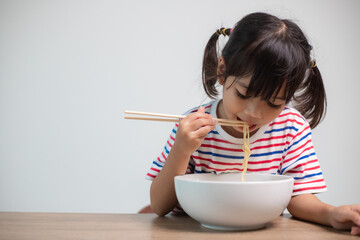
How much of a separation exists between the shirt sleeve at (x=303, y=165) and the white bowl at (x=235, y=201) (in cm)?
26

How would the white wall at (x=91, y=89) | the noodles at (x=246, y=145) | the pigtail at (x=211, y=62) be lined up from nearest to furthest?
1. the noodles at (x=246, y=145)
2. the pigtail at (x=211, y=62)
3. the white wall at (x=91, y=89)

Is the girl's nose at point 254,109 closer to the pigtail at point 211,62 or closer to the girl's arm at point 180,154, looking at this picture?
the girl's arm at point 180,154

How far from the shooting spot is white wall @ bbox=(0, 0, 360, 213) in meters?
2.17

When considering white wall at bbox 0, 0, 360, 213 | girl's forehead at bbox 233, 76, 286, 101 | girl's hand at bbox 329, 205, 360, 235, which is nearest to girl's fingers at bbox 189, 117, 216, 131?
girl's forehead at bbox 233, 76, 286, 101

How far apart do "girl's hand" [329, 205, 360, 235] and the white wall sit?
1417 millimetres

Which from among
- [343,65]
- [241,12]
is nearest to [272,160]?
[241,12]

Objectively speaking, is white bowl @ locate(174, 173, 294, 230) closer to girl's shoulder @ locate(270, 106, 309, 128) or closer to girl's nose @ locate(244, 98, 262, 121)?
girl's nose @ locate(244, 98, 262, 121)

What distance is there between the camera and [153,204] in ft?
3.22

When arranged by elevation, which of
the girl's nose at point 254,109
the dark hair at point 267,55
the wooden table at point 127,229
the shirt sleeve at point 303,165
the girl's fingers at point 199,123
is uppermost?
the dark hair at point 267,55

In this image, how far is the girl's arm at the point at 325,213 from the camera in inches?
31.2

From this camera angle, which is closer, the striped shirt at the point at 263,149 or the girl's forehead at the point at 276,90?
the girl's forehead at the point at 276,90

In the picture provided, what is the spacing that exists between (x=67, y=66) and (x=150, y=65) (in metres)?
0.43

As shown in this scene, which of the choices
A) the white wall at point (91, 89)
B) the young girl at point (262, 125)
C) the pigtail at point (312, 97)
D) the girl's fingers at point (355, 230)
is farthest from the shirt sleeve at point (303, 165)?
the white wall at point (91, 89)

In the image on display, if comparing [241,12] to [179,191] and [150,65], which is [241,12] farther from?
[179,191]
